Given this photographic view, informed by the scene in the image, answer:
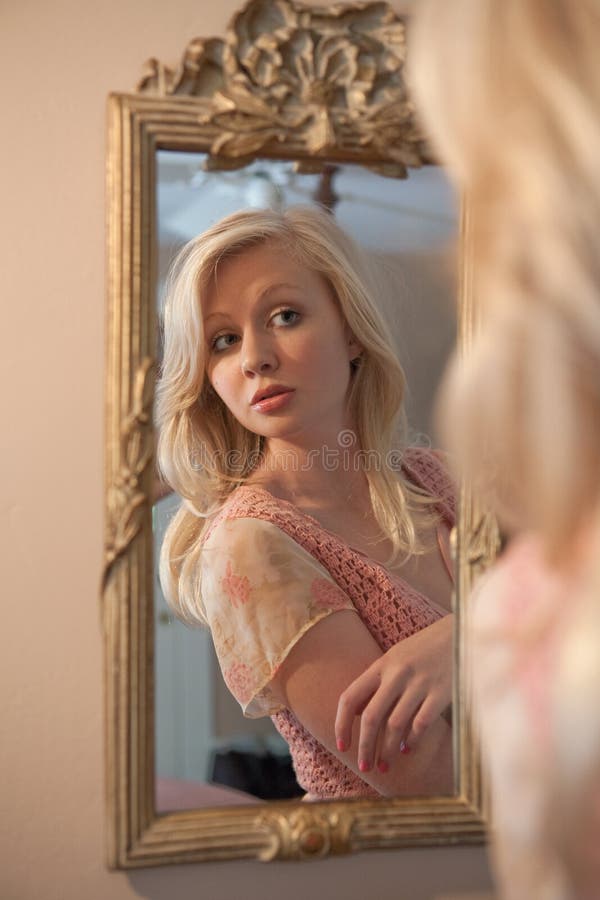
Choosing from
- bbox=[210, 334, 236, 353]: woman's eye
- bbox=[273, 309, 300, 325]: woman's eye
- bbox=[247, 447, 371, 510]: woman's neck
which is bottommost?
bbox=[247, 447, 371, 510]: woman's neck

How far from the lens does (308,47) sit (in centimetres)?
100

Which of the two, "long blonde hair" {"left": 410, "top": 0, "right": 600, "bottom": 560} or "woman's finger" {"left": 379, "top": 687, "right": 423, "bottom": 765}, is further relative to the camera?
"woman's finger" {"left": 379, "top": 687, "right": 423, "bottom": 765}

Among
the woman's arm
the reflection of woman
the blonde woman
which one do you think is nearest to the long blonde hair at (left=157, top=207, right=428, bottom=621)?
the reflection of woman

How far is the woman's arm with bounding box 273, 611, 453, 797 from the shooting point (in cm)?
96

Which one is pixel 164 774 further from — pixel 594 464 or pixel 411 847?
pixel 594 464

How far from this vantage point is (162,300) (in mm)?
962

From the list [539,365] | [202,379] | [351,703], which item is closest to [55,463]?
[202,379]

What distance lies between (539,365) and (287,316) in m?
0.46

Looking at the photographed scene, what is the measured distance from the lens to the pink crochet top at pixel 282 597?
95 cm

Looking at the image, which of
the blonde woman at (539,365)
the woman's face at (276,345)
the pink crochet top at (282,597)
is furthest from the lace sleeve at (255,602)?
the blonde woman at (539,365)

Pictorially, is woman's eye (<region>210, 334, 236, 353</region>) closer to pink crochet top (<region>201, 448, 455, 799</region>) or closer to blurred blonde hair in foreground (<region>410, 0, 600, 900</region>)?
pink crochet top (<region>201, 448, 455, 799</region>)

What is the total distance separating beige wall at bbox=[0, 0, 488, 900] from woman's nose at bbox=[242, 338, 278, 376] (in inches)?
5.7
